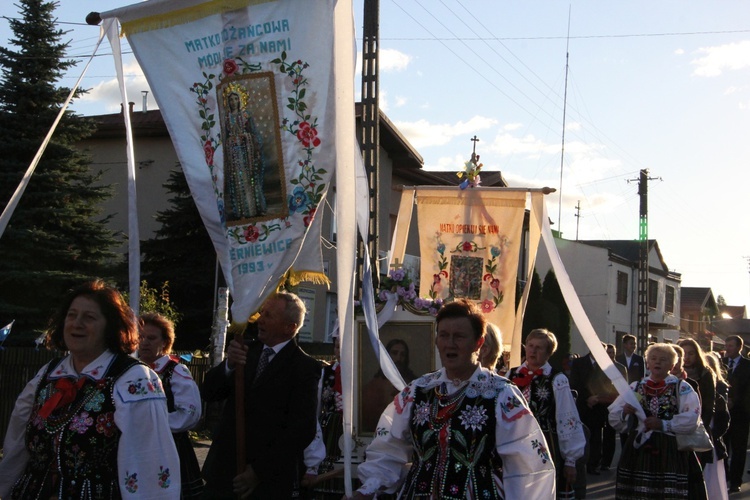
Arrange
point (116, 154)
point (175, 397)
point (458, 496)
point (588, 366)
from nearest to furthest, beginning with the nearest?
point (458, 496), point (175, 397), point (588, 366), point (116, 154)

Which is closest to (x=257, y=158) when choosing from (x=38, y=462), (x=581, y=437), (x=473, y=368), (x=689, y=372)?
(x=473, y=368)

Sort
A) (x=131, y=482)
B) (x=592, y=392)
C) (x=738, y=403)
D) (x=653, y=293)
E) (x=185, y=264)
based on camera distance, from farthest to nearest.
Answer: (x=653, y=293), (x=185, y=264), (x=592, y=392), (x=738, y=403), (x=131, y=482)

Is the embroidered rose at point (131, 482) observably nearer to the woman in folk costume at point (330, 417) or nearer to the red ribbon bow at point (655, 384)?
the woman in folk costume at point (330, 417)

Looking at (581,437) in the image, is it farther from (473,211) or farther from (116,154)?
(116,154)

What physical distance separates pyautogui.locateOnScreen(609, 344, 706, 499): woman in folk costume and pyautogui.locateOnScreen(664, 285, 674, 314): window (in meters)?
49.8

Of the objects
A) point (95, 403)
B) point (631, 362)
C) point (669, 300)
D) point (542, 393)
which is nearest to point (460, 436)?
point (95, 403)

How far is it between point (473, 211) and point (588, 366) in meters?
4.71

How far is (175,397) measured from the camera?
6.12 meters

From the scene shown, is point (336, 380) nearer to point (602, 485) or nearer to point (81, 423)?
point (81, 423)

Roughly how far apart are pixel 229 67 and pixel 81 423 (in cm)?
219

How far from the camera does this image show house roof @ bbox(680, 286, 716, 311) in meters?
77.4

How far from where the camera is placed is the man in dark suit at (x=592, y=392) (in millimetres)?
14258

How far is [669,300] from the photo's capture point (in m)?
57.8

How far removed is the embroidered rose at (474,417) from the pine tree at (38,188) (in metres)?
14.7
